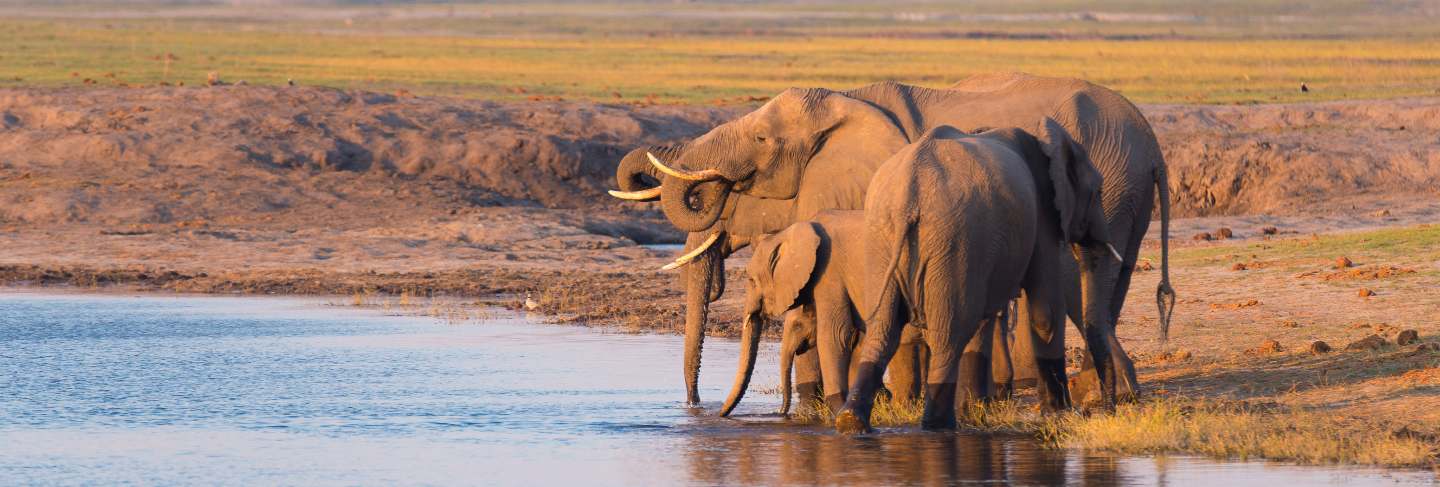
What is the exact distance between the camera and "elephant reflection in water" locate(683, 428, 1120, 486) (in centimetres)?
1063

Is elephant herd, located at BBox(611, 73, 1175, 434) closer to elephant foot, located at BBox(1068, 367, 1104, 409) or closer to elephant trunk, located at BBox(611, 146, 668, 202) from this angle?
elephant trunk, located at BBox(611, 146, 668, 202)

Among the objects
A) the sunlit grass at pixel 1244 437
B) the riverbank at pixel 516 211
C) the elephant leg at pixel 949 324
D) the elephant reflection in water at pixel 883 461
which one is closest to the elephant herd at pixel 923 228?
the elephant leg at pixel 949 324

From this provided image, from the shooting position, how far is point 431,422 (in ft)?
42.7

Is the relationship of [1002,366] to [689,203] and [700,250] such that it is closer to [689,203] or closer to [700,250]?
[700,250]

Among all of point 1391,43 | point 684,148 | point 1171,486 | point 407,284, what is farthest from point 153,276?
point 1391,43

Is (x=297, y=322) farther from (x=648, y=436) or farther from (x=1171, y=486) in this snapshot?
(x=1171, y=486)

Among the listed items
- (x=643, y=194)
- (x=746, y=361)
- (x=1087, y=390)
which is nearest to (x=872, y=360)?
(x=746, y=361)

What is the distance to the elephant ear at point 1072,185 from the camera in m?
12.4

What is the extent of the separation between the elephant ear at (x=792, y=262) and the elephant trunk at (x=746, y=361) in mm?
419

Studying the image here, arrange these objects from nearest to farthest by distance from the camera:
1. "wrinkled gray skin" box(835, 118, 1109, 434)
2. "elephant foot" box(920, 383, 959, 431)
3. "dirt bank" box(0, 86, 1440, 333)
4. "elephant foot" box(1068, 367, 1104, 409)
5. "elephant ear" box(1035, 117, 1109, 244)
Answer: "wrinkled gray skin" box(835, 118, 1109, 434)
"elephant foot" box(920, 383, 959, 431)
"elephant ear" box(1035, 117, 1109, 244)
"elephant foot" box(1068, 367, 1104, 409)
"dirt bank" box(0, 86, 1440, 333)

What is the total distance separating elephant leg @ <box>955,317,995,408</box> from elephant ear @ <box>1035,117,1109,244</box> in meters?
0.74

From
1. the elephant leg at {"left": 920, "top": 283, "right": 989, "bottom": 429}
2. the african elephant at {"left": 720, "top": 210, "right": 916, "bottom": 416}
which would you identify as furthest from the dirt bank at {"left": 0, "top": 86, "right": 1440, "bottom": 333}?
the elephant leg at {"left": 920, "top": 283, "right": 989, "bottom": 429}

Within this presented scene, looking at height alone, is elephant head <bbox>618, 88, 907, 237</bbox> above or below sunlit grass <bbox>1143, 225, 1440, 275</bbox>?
above

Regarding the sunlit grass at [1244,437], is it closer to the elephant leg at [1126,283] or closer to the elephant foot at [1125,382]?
the elephant foot at [1125,382]
